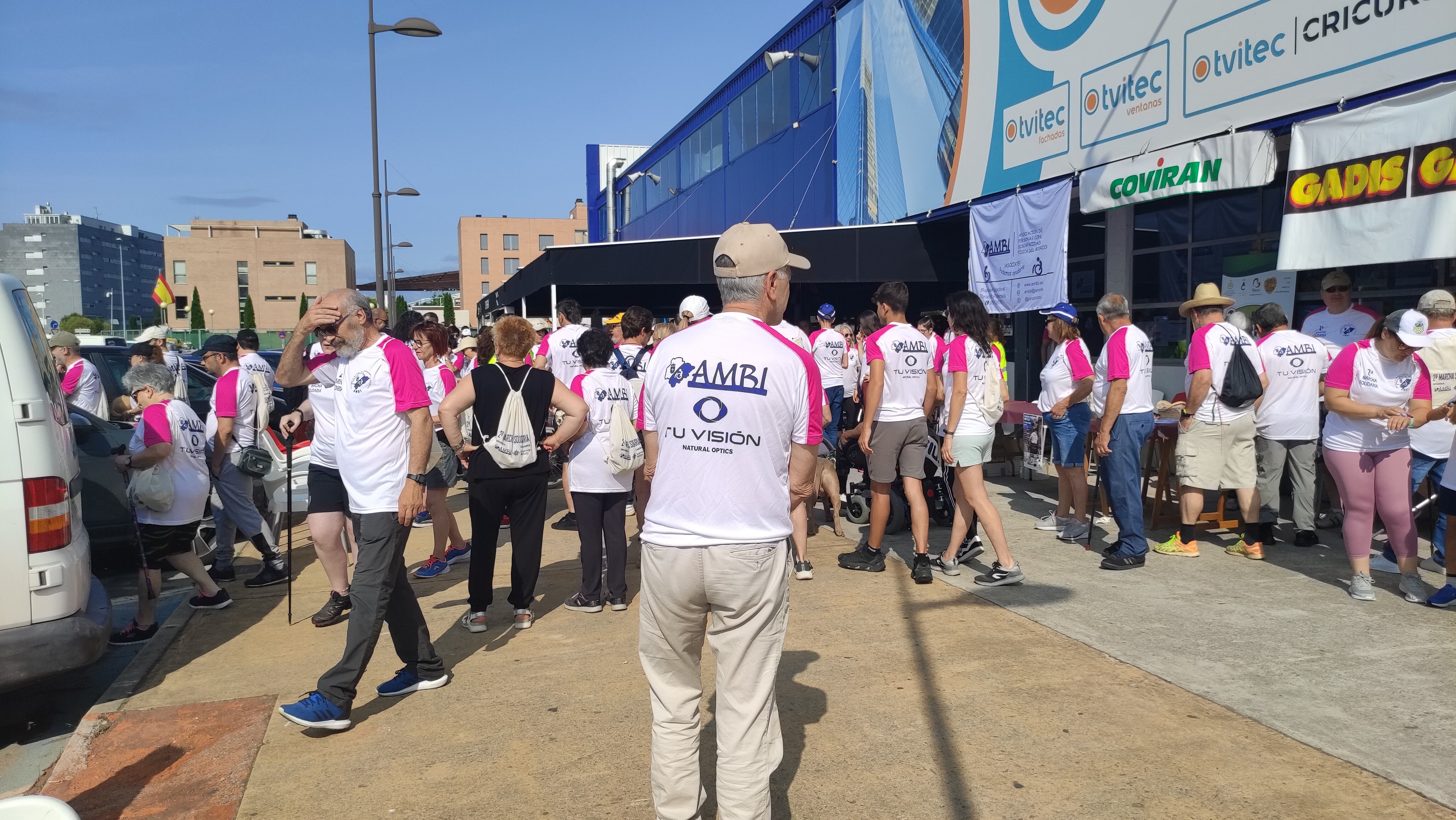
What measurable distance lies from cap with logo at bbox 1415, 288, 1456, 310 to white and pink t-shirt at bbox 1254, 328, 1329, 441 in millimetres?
783

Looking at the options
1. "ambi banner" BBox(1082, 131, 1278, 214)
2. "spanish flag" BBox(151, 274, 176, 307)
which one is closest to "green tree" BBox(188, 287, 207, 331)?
"spanish flag" BBox(151, 274, 176, 307)

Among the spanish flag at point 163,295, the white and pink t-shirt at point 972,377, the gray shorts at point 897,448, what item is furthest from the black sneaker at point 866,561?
the spanish flag at point 163,295

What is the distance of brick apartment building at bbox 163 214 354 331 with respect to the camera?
315 ft

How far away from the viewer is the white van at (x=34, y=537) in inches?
154

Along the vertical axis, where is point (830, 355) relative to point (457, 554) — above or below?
above

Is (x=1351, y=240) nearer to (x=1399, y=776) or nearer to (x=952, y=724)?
(x=1399, y=776)

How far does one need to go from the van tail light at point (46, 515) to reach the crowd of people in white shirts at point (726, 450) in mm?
1126

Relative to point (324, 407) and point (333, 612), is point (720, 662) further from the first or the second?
point (333, 612)

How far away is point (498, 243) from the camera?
100438 millimetres

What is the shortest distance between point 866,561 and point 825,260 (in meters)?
8.08

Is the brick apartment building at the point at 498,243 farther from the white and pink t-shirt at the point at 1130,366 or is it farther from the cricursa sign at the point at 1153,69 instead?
the white and pink t-shirt at the point at 1130,366

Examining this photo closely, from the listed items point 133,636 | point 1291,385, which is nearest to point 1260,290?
point 1291,385

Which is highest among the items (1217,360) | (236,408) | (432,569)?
(1217,360)

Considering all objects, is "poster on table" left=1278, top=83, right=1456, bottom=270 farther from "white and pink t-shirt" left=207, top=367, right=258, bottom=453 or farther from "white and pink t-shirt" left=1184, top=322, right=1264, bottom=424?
"white and pink t-shirt" left=207, top=367, right=258, bottom=453
